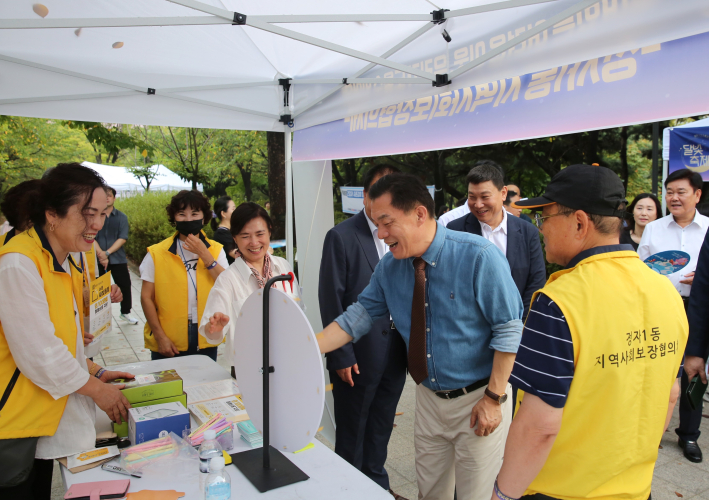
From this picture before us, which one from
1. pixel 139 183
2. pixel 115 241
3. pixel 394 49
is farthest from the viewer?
pixel 139 183

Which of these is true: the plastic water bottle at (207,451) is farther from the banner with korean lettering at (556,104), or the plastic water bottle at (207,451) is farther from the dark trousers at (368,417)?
the banner with korean lettering at (556,104)

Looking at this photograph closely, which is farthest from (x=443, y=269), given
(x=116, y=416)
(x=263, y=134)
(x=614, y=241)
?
(x=263, y=134)

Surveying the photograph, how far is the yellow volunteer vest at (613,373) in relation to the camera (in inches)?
50.1

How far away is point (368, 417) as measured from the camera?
2.91 m

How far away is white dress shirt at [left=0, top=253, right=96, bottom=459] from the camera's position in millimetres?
1615

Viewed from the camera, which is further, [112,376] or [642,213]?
[642,213]

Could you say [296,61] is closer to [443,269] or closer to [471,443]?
[443,269]

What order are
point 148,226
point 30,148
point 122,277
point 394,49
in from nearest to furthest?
point 394,49, point 122,277, point 148,226, point 30,148

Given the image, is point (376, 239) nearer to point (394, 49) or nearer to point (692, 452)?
point (394, 49)

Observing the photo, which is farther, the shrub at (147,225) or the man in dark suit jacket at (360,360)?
the shrub at (147,225)

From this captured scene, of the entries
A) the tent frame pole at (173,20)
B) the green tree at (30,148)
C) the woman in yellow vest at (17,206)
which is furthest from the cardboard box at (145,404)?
the green tree at (30,148)

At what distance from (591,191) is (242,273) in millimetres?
1986

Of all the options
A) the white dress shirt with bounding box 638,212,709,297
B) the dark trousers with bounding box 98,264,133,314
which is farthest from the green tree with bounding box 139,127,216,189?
the white dress shirt with bounding box 638,212,709,297

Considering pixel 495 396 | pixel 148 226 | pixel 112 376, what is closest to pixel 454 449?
pixel 495 396
